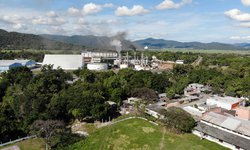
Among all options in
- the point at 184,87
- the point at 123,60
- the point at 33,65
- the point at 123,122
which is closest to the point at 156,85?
the point at 184,87

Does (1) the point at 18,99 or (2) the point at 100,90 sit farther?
(2) the point at 100,90

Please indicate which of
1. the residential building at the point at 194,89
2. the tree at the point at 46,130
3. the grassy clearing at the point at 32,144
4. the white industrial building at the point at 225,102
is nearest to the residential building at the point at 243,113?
the white industrial building at the point at 225,102

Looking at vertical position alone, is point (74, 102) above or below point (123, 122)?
above

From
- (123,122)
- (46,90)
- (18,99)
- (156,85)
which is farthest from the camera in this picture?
(156,85)

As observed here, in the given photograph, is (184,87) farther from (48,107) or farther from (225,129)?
(48,107)

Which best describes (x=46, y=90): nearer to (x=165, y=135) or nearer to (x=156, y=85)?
(x=156, y=85)

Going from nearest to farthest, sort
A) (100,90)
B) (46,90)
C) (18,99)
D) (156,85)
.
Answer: (18,99) → (100,90) → (46,90) → (156,85)

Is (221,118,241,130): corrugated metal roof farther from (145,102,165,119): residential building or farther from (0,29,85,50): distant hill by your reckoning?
(0,29,85,50): distant hill

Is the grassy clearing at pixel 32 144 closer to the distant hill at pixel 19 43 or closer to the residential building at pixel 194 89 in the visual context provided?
the residential building at pixel 194 89

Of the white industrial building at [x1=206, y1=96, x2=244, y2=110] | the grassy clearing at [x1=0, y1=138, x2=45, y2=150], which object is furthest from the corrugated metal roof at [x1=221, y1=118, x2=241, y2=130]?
the grassy clearing at [x1=0, y1=138, x2=45, y2=150]
